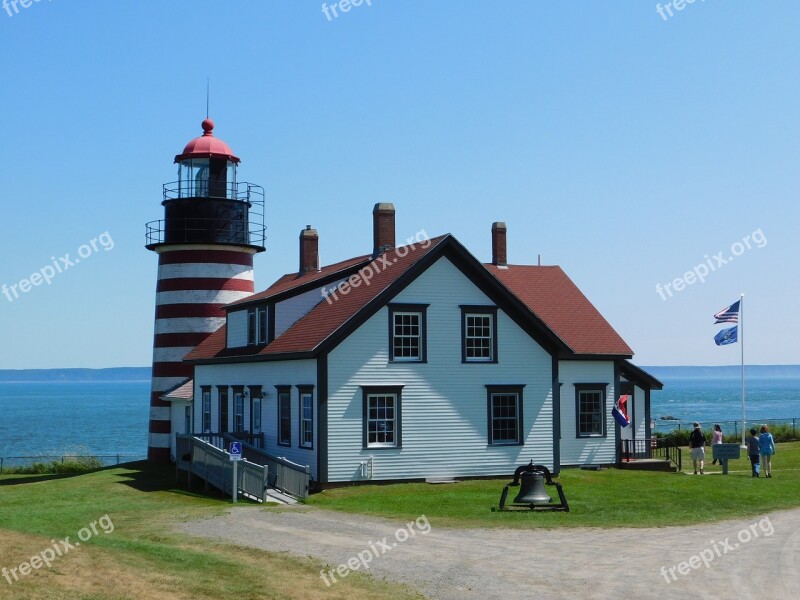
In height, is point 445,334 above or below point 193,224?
below

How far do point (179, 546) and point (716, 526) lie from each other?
1090 centimetres

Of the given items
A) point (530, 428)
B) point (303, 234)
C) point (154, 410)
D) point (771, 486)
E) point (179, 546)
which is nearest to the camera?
point (179, 546)

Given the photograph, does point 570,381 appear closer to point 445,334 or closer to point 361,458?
point 445,334

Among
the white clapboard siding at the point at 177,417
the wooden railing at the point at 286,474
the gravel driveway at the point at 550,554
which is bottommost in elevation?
the gravel driveway at the point at 550,554

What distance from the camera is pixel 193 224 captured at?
4009 cm

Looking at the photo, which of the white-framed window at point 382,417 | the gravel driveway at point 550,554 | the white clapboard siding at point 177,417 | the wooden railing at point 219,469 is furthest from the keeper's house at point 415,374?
the gravel driveway at point 550,554

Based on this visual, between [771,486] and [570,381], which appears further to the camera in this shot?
[570,381]

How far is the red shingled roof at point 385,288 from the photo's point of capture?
30.3m

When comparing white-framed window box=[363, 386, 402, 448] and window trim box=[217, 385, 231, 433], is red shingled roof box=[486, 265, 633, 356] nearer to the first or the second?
white-framed window box=[363, 386, 402, 448]

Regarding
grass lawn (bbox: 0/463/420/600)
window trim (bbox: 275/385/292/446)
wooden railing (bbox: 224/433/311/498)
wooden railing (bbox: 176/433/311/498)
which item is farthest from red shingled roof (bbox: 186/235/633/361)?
grass lawn (bbox: 0/463/420/600)

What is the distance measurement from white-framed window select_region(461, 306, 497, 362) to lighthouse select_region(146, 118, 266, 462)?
42.0ft

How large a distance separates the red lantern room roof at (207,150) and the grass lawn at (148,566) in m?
18.5

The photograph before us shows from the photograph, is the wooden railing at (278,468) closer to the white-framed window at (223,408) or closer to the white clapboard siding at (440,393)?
the white clapboard siding at (440,393)

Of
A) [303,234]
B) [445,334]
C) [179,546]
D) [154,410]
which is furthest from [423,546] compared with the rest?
[154,410]
